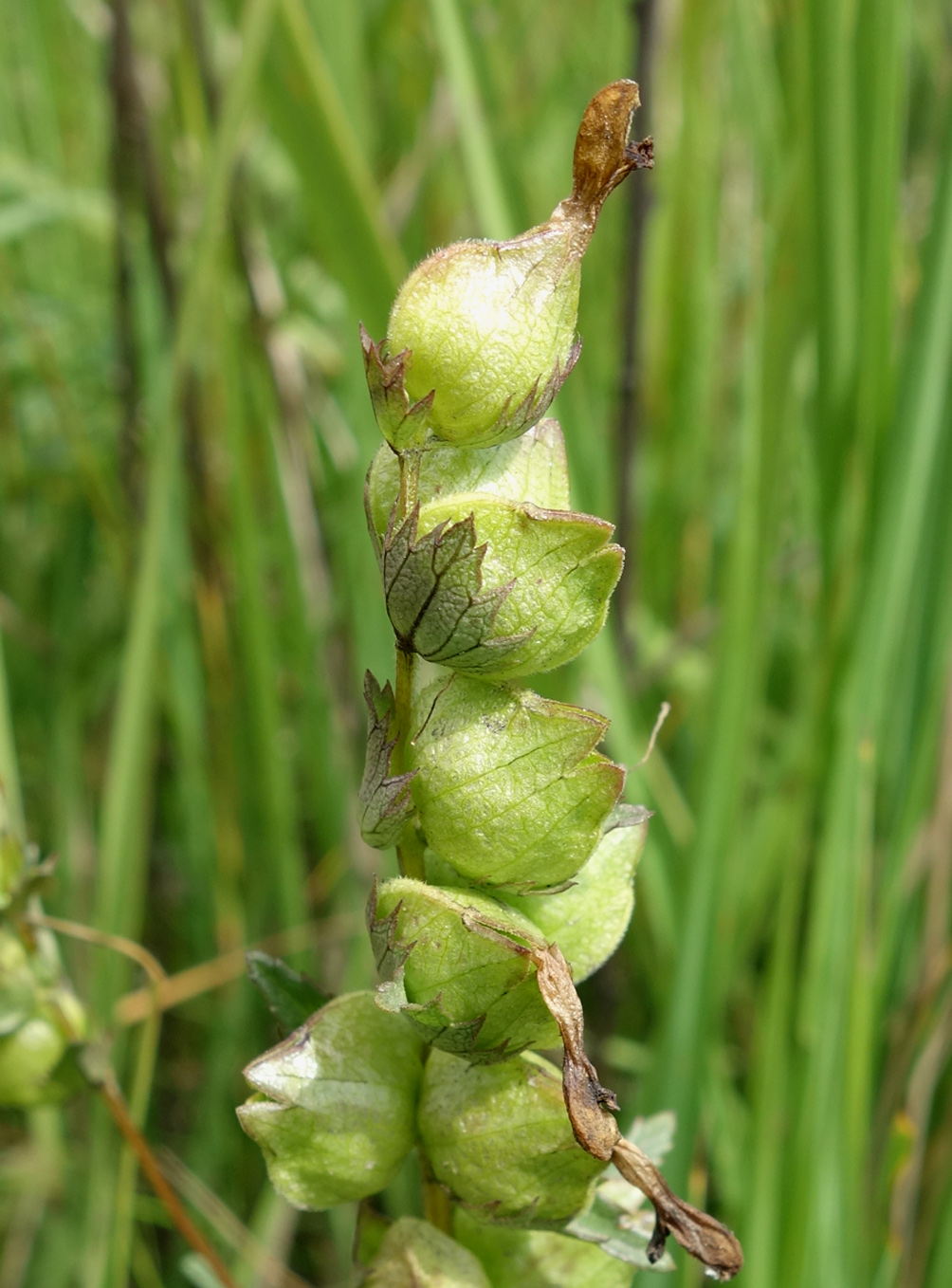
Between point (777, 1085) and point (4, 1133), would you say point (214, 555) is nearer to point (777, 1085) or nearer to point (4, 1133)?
point (4, 1133)

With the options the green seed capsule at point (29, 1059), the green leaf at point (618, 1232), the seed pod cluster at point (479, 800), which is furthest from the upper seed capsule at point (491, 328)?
the green seed capsule at point (29, 1059)

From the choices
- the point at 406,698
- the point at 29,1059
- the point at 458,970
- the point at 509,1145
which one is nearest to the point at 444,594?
the point at 406,698

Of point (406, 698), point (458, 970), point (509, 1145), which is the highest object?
point (406, 698)

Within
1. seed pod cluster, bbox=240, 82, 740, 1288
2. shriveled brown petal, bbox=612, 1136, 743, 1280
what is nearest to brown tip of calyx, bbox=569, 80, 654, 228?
seed pod cluster, bbox=240, 82, 740, 1288

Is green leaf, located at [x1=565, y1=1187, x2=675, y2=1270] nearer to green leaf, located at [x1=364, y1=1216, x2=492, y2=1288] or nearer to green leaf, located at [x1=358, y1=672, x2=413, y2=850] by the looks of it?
green leaf, located at [x1=364, y1=1216, x2=492, y2=1288]

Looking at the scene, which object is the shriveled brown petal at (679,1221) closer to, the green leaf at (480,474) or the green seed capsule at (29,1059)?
the green leaf at (480,474)

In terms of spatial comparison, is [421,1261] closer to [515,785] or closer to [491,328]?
[515,785]
